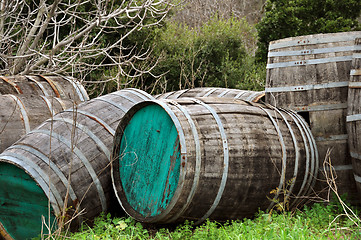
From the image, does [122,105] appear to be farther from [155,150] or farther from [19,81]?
[19,81]

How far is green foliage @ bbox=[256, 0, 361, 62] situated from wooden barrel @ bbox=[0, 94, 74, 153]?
34.8ft

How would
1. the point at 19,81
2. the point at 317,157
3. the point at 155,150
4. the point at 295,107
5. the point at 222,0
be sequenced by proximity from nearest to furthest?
the point at 155,150 < the point at 317,157 < the point at 295,107 < the point at 19,81 < the point at 222,0

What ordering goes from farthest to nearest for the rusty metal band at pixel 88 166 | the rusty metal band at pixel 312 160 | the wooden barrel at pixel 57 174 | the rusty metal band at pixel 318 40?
the rusty metal band at pixel 318 40 < the rusty metal band at pixel 312 160 < the rusty metal band at pixel 88 166 < the wooden barrel at pixel 57 174

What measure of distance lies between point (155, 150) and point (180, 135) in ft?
1.28

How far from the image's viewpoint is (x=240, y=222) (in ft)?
12.3

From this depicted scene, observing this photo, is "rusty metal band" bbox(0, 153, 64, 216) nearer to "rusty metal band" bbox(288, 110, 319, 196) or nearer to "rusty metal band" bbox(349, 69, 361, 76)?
"rusty metal band" bbox(288, 110, 319, 196)

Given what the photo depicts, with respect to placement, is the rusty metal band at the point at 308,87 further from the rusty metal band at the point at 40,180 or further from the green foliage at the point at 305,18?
the green foliage at the point at 305,18

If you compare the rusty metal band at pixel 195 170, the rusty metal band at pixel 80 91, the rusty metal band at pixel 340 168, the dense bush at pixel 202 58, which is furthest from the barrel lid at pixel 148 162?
the dense bush at pixel 202 58

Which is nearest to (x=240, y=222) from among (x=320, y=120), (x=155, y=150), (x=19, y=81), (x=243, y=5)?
(x=155, y=150)

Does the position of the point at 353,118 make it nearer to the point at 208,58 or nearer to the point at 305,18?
the point at 208,58

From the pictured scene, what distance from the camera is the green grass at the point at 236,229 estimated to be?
3.34 m

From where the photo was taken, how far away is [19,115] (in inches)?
178

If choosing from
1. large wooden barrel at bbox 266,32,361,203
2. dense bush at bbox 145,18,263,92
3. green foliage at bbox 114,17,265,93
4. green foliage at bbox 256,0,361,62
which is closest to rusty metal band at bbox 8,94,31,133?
large wooden barrel at bbox 266,32,361,203

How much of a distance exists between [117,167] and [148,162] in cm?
37
